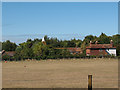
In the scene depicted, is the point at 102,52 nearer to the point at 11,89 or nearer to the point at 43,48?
the point at 43,48

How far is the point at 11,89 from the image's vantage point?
1930 cm

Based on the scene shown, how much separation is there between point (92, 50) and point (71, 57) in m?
20.5

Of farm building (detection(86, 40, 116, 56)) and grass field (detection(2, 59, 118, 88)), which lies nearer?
grass field (detection(2, 59, 118, 88))

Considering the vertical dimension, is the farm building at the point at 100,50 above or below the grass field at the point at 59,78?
above

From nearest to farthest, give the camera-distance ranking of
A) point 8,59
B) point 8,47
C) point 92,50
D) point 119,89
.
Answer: point 119,89
point 8,59
point 92,50
point 8,47

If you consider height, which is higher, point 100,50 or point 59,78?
point 100,50

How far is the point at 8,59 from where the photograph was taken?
3243 inches

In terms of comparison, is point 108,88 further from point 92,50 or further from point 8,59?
point 92,50

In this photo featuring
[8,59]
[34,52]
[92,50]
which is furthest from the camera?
[92,50]

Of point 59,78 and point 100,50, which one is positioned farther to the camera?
point 100,50

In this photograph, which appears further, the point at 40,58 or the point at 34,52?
the point at 34,52

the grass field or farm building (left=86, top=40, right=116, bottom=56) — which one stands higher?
farm building (left=86, top=40, right=116, bottom=56)

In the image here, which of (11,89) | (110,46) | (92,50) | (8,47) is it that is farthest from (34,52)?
(11,89)

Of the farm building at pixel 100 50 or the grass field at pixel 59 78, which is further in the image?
the farm building at pixel 100 50
